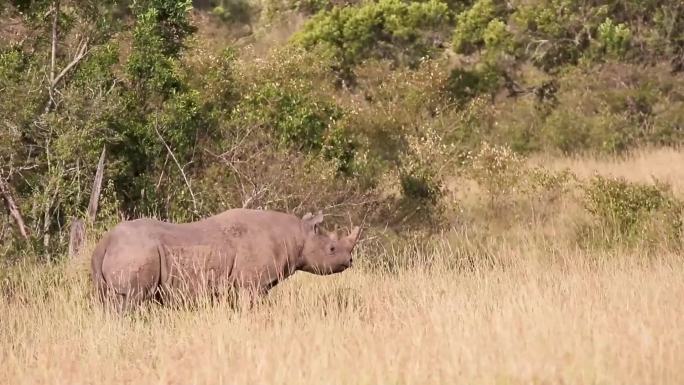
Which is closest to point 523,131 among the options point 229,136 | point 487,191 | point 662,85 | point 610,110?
point 610,110

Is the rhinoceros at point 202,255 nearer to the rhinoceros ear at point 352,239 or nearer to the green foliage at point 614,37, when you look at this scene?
the rhinoceros ear at point 352,239

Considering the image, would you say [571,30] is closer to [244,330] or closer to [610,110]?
[610,110]

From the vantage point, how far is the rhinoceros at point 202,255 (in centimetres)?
766

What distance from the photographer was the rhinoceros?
766 cm

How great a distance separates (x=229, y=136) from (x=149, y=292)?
17.6 ft

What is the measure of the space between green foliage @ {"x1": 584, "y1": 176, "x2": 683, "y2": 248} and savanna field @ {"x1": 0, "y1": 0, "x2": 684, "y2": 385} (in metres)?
0.04

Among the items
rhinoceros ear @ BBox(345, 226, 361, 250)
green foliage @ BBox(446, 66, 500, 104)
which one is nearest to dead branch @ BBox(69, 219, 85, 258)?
rhinoceros ear @ BBox(345, 226, 361, 250)

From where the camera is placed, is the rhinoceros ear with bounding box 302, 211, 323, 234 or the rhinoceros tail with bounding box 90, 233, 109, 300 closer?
the rhinoceros tail with bounding box 90, 233, 109, 300

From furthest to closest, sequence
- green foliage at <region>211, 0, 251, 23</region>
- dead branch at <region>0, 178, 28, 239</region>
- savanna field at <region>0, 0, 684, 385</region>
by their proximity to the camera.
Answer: green foliage at <region>211, 0, 251, 23</region> → dead branch at <region>0, 178, 28, 239</region> → savanna field at <region>0, 0, 684, 385</region>

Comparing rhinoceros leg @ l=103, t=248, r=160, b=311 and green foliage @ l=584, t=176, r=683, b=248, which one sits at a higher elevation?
rhinoceros leg @ l=103, t=248, r=160, b=311

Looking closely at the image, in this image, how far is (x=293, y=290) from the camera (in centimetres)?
863

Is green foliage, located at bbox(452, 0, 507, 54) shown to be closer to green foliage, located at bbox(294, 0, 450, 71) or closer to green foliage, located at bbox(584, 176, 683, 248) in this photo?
green foliage, located at bbox(294, 0, 450, 71)

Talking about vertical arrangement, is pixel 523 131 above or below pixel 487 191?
below

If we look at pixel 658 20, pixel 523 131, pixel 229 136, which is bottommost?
pixel 523 131
